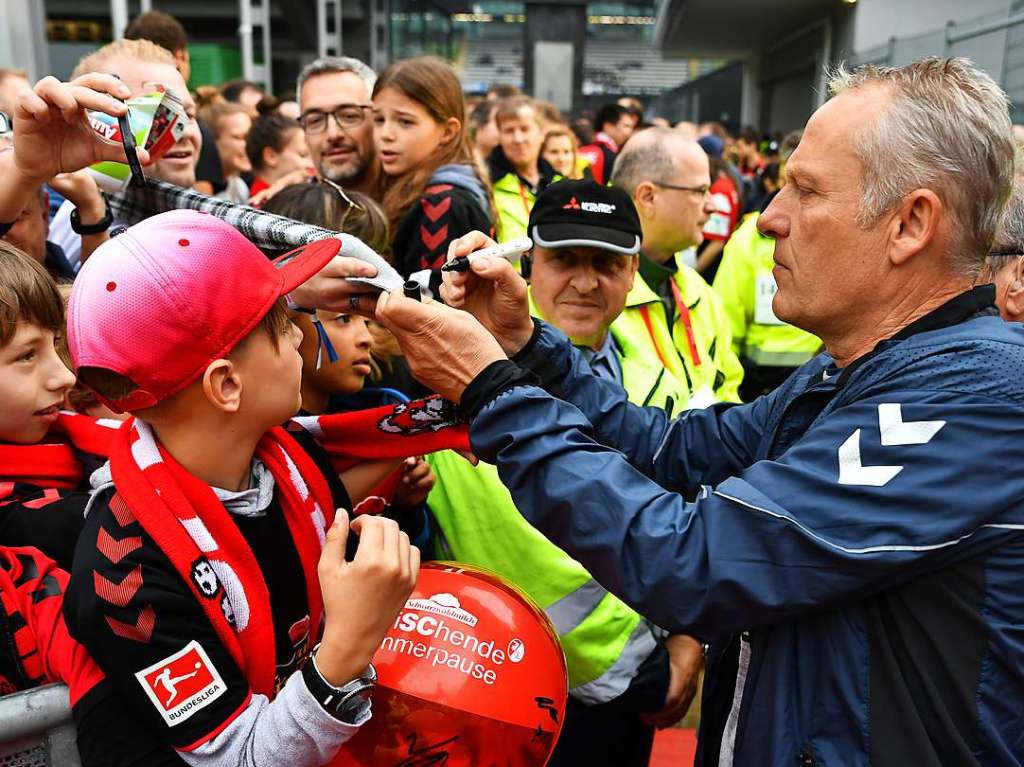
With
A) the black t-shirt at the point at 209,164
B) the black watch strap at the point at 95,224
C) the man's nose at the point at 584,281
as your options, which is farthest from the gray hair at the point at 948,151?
the black t-shirt at the point at 209,164

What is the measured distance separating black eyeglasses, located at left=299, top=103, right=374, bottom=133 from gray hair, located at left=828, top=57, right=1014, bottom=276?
2.95 m

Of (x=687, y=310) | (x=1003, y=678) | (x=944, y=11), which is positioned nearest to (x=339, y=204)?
(x=687, y=310)

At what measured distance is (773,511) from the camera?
4.46ft

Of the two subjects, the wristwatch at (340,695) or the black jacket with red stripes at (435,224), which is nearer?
the wristwatch at (340,695)

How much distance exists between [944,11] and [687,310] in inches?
615

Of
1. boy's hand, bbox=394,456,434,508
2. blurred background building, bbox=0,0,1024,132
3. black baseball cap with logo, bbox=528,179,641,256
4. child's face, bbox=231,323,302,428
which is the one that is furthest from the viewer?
blurred background building, bbox=0,0,1024,132

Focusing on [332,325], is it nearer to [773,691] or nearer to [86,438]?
[86,438]

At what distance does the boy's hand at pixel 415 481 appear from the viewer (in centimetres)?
212

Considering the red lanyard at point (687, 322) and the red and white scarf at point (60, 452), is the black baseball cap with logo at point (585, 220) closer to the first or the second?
the red lanyard at point (687, 322)

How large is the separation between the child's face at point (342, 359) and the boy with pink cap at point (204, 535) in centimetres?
70

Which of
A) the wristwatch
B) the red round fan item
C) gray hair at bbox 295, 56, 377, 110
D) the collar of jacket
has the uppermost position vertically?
gray hair at bbox 295, 56, 377, 110

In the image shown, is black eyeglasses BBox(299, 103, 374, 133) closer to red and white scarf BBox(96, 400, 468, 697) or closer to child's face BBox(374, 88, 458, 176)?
child's face BBox(374, 88, 458, 176)

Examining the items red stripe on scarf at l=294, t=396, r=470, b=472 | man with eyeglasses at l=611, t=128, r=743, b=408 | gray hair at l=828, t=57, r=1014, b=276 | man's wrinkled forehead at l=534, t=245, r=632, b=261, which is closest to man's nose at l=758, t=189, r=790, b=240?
gray hair at l=828, t=57, r=1014, b=276

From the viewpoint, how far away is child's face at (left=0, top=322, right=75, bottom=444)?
1.82m
